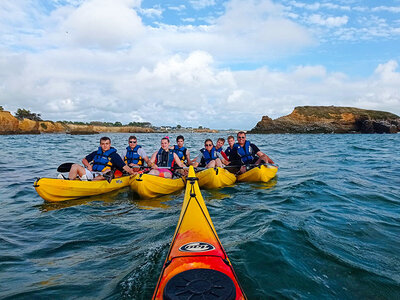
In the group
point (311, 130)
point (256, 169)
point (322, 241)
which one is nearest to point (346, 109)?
point (311, 130)

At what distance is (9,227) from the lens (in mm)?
5613

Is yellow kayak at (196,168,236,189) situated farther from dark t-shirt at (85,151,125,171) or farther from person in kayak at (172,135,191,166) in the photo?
dark t-shirt at (85,151,125,171)

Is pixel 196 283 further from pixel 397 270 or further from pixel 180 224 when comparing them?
pixel 397 270

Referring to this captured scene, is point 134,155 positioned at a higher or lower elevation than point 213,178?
higher

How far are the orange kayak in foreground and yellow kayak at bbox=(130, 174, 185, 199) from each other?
3.89 m

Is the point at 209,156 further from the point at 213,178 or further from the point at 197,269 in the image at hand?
the point at 197,269

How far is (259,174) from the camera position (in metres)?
9.64

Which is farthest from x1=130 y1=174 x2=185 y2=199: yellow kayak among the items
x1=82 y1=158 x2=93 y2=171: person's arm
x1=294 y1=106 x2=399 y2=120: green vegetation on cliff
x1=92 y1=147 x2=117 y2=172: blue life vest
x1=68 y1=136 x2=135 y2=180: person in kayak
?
x1=294 y1=106 x2=399 y2=120: green vegetation on cliff

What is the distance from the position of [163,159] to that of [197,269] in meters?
7.35

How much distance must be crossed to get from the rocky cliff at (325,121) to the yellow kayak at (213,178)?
6049cm

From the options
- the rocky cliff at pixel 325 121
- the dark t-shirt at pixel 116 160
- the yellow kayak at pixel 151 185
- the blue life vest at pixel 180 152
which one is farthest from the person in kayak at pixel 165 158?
the rocky cliff at pixel 325 121

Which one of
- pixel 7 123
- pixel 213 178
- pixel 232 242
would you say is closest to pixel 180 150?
pixel 213 178

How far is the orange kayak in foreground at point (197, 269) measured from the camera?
232 centimetres

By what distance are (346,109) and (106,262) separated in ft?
254
